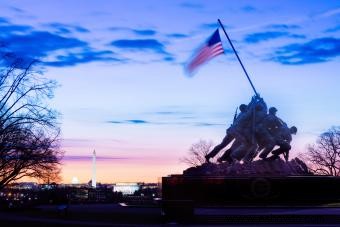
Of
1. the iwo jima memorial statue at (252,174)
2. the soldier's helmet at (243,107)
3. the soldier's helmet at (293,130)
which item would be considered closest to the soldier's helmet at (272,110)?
the iwo jima memorial statue at (252,174)

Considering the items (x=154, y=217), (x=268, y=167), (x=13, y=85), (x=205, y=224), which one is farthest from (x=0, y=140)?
(x=268, y=167)

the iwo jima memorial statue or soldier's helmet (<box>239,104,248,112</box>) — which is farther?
soldier's helmet (<box>239,104,248,112</box>)

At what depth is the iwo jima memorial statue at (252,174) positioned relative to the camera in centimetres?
4091

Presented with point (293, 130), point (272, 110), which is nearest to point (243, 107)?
point (272, 110)

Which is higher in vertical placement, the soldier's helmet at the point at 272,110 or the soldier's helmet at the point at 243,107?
the soldier's helmet at the point at 243,107

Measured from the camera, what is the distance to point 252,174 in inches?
1657

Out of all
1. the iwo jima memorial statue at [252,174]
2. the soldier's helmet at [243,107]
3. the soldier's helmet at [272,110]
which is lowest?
the iwo jima memorial statue at [252,174]

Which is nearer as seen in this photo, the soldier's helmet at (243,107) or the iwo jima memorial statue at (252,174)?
the iwo jima memorial statue at (252,174)

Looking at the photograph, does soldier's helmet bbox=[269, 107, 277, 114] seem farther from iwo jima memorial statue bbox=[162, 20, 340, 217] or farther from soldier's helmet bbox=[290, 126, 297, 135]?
soldier's helmet bbox=[290, 126, 297, 135]

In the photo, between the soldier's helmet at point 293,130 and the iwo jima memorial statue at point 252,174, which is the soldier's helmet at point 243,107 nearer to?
the iwo jima memorial statue at point 252,174

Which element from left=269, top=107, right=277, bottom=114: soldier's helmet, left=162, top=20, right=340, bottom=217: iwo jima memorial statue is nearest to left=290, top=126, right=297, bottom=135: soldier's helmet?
left=162, top=20, right=340, bottom=217: iwo jima memorial statue

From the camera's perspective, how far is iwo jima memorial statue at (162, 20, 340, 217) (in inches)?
1610

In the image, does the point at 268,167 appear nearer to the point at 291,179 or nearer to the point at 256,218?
the point at 291,179

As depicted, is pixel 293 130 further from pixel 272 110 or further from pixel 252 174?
pixel 252 174
